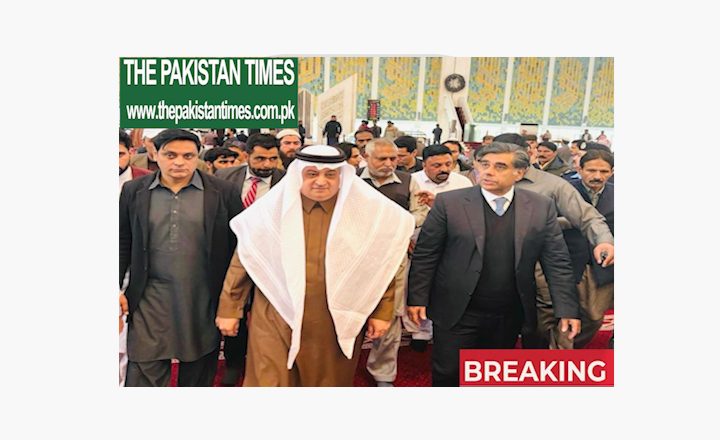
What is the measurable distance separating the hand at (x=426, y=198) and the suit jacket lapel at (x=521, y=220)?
1.44 feet

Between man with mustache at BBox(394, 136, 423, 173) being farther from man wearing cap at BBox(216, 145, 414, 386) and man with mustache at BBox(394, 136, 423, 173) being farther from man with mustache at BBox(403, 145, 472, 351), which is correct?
man wearing cap at BBox(216, 145, 414, 386)

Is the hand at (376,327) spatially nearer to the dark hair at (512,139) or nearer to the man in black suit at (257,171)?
the man in black suit at (257,171)

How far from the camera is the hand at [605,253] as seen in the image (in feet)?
10.7

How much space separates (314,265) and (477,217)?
90 cm

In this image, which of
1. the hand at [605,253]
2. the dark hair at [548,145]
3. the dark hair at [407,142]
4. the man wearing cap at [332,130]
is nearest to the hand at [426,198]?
the dark hair at [407,142]

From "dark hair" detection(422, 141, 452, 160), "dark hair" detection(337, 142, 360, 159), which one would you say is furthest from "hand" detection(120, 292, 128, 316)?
"dark hair" detection(422, 141, 452, 160)

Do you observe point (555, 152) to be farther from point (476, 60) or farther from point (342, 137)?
point (342, 137)

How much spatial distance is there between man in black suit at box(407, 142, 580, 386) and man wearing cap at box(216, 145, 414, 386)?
0.63ft

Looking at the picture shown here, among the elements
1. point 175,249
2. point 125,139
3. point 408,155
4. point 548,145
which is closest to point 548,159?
point 548,145

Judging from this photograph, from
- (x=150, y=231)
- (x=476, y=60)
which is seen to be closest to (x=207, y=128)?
(x=150, y=231)

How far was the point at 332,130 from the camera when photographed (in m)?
3.21

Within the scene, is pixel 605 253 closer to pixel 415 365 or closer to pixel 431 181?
pixel 431 181
